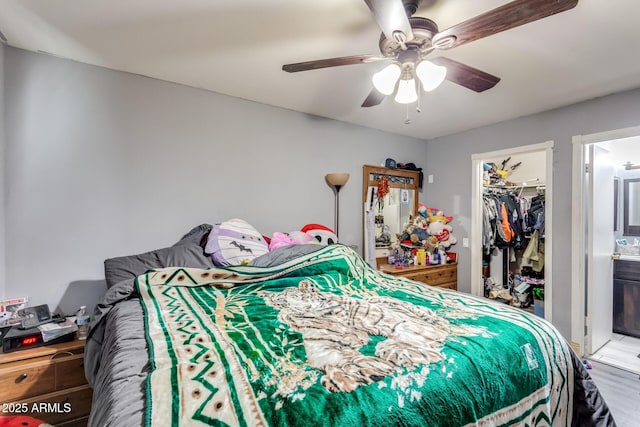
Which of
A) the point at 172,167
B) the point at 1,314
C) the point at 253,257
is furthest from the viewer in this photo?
the point at 172,167

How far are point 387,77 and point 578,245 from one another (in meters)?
2.63

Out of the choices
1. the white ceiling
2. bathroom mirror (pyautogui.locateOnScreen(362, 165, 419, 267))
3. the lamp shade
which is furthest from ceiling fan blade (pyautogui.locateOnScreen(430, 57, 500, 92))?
bathroom mirror (pyautogui.locateOnScreen(362, 165, 419, 267))

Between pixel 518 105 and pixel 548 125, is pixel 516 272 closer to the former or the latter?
pixel 548 125

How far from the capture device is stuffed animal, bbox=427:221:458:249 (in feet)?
12.5

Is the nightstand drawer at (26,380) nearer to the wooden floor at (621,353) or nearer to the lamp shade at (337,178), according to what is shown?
the lamp shade at (337,178)

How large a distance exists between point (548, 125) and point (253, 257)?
10.6ft

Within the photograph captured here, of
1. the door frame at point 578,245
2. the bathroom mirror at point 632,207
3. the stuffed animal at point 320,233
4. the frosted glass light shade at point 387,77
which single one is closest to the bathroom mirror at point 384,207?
the stuffed animal at point 320,233

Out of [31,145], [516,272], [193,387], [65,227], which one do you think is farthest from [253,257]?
[516,272]

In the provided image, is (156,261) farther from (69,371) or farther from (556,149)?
(556,149)

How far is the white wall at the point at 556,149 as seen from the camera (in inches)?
103

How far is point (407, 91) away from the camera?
5.55 feet

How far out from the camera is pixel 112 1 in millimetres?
1506

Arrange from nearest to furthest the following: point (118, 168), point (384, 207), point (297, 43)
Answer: point (297, 43) → point (118, 168) → point (384, 207)

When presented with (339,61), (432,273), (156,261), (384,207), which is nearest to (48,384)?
(156,261)
